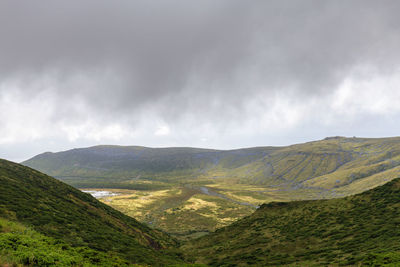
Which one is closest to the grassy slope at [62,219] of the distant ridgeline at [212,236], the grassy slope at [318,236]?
the distant ridgeline at [212,236]

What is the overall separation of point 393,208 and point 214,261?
3313 centimetres

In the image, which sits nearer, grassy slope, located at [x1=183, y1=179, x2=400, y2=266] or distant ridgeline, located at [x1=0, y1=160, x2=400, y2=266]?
distant ridgeline, located at [x1=0, y1=160, x2=400, y2=266]

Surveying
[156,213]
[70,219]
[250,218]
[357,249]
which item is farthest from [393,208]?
[156,213]

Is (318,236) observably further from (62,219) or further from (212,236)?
(62,219)

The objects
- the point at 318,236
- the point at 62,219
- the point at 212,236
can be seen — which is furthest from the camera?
the point at 212,236

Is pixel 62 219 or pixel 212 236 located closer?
pixel 62 219

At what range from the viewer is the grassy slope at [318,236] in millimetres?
25219

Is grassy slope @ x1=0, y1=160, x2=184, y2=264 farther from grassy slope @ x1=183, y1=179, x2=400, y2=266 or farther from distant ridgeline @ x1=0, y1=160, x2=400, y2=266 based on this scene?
grassy slope @ x1=183, y1=179, x2=400, y2=266

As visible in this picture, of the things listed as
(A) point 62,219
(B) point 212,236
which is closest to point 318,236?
(B) point 212,236

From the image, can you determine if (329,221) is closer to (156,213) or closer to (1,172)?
(1,172)

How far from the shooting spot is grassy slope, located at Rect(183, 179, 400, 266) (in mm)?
25219

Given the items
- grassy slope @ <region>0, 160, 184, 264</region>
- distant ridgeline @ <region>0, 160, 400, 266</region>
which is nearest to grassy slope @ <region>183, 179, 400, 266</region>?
distant ridgeline @ <region>0, 160, 400, 266</region>

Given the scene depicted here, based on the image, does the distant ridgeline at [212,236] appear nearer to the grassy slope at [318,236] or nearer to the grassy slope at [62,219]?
Answer: the grassy slope at [62,219]

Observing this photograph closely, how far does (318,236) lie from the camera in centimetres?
3456
